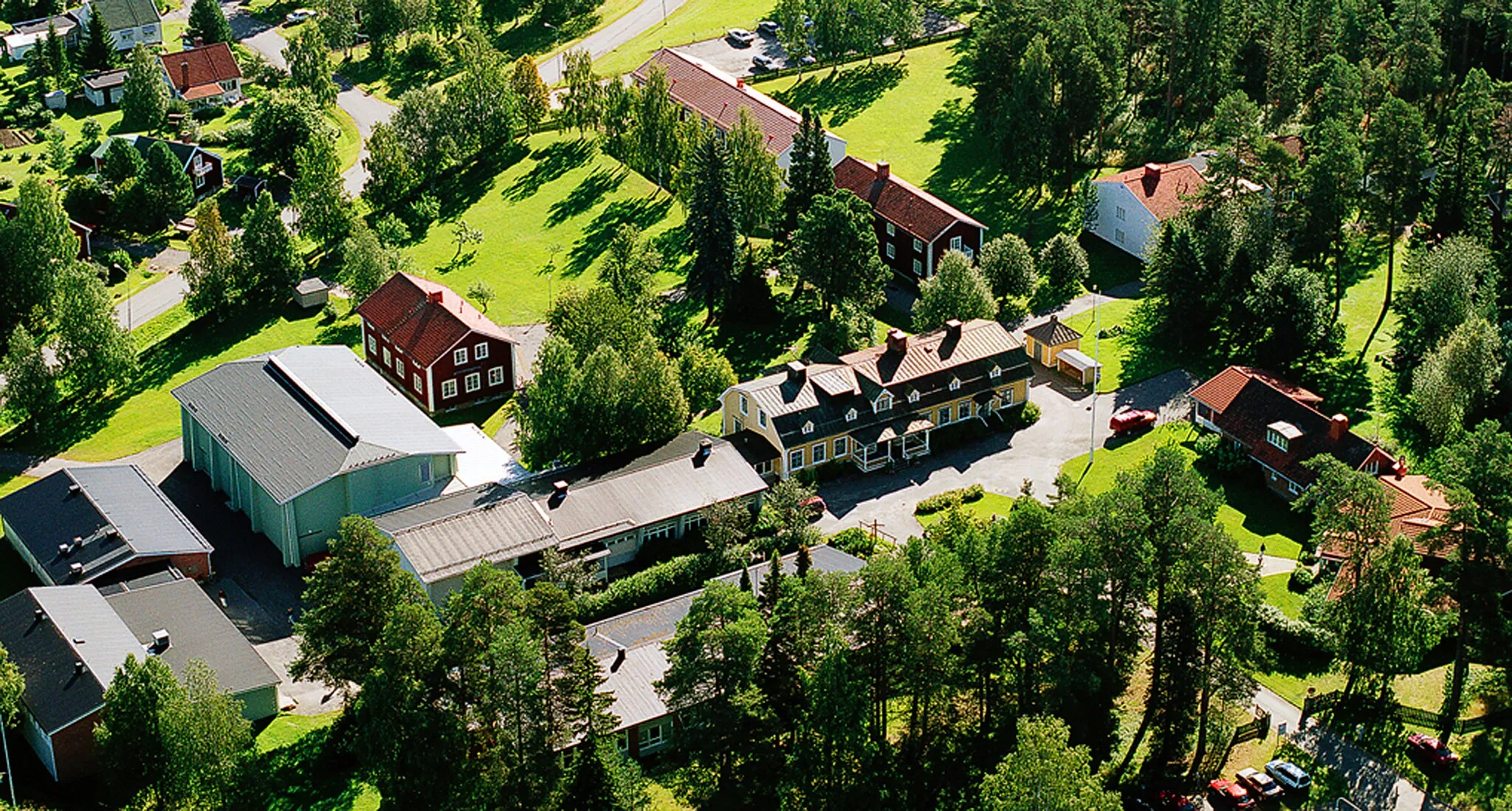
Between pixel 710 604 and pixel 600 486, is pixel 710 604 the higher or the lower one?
the higher one

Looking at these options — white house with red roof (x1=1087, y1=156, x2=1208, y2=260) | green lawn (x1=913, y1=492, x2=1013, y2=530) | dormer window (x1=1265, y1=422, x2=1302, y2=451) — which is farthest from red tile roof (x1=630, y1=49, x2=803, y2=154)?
dormer window (x1=1265, y1=422, x2=1302, y2=451)

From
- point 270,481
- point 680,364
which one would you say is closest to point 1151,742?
point 680,364

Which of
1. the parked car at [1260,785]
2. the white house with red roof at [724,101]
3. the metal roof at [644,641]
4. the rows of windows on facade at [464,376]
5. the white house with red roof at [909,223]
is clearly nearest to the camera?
the parked car at [1260,785]

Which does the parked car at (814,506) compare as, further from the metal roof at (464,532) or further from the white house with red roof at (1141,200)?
the white house with red roof at (1141,200)

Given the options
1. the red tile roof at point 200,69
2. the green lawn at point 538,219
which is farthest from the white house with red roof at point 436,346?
the red tile roof at point 200,69

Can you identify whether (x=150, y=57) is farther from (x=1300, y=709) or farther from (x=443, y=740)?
(x=1300, y=709)

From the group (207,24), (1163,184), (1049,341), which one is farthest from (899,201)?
(207,24)

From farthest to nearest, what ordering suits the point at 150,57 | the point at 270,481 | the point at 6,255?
the point at 150,57, the point at 6,255, the point at 270,481
